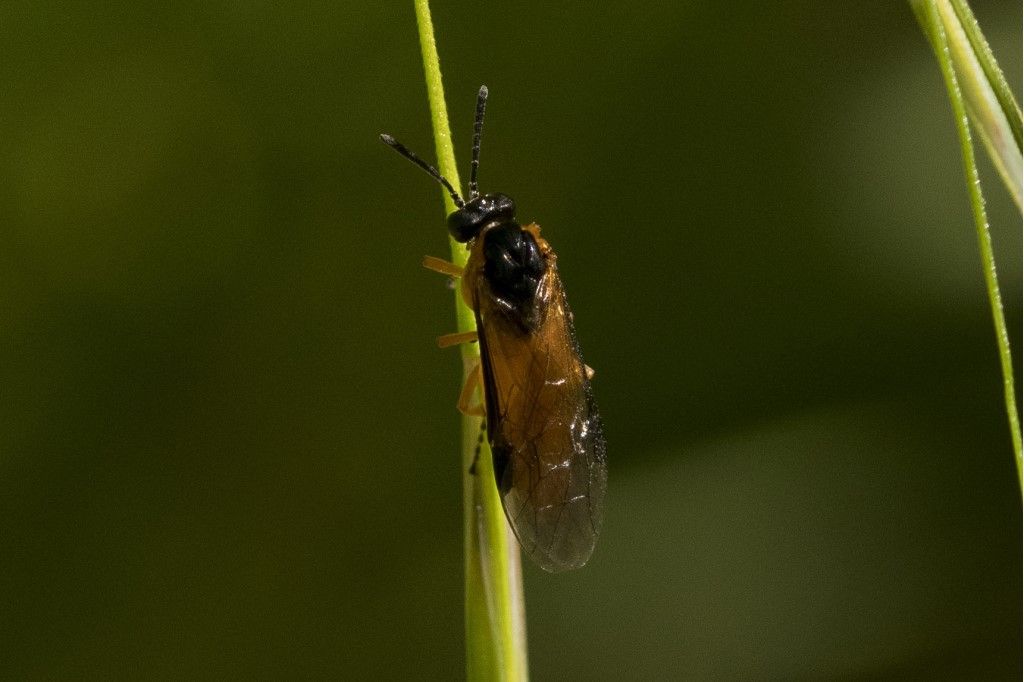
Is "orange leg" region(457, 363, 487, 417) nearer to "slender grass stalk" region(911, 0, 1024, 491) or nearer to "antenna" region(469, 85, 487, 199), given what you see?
"antenna" region(469, 85, 487, 199)

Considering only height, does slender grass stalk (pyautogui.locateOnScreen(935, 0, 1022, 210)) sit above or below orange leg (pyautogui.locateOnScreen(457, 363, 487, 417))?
above

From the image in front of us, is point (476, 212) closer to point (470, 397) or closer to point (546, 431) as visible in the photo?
point (546, 431)

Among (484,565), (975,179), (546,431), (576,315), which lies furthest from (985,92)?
(576,315)

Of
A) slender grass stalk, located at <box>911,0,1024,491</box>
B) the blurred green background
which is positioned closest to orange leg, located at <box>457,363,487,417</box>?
Result: slender grass stalk, located at <box>911,0,1024,491</box>

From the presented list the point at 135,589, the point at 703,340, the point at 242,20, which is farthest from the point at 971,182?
the point at 135,589

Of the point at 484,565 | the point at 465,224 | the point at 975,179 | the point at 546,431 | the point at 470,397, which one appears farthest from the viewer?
the point at 465,224

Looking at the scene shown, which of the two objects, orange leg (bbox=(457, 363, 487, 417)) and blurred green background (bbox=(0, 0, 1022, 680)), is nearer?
orange leg (bbox=(457, 363, 487, 417))
